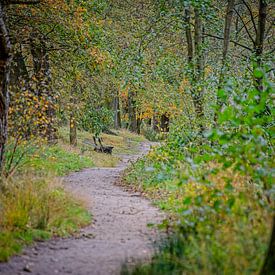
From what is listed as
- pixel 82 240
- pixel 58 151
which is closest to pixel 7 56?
pixel 82 240

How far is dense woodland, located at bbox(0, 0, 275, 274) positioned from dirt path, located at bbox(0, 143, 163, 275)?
482 mm

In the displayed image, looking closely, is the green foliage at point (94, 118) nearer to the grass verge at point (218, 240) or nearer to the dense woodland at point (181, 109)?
the dense woodland at point (181, 109)

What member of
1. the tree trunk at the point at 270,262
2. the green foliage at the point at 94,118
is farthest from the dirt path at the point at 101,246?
the green foliage at the point at 94,118


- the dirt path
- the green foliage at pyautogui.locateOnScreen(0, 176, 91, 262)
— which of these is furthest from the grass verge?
the green foliage at pyautogui.locateOnScreen(0, 176, 91, 262)

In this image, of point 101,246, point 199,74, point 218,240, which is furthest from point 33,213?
point 199,74

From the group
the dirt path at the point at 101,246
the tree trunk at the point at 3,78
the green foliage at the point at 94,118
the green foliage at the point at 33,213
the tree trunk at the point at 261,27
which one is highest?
the tree trunk at the point at 261,27

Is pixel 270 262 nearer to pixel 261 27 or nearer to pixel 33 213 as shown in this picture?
pixel 33 213

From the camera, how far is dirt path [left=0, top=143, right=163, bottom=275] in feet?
17.7

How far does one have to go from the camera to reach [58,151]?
647 inches

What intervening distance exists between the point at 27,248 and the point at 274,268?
3.62m

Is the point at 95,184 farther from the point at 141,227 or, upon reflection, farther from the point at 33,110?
the point at 141,227

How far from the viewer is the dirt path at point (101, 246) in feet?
17.7

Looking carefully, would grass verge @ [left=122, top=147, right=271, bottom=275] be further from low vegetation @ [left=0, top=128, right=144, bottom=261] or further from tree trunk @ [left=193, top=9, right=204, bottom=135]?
tree trunk @ [left=193, top=9, right=204, bottom=135]

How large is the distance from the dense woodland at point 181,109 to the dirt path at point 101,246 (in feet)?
1.58
